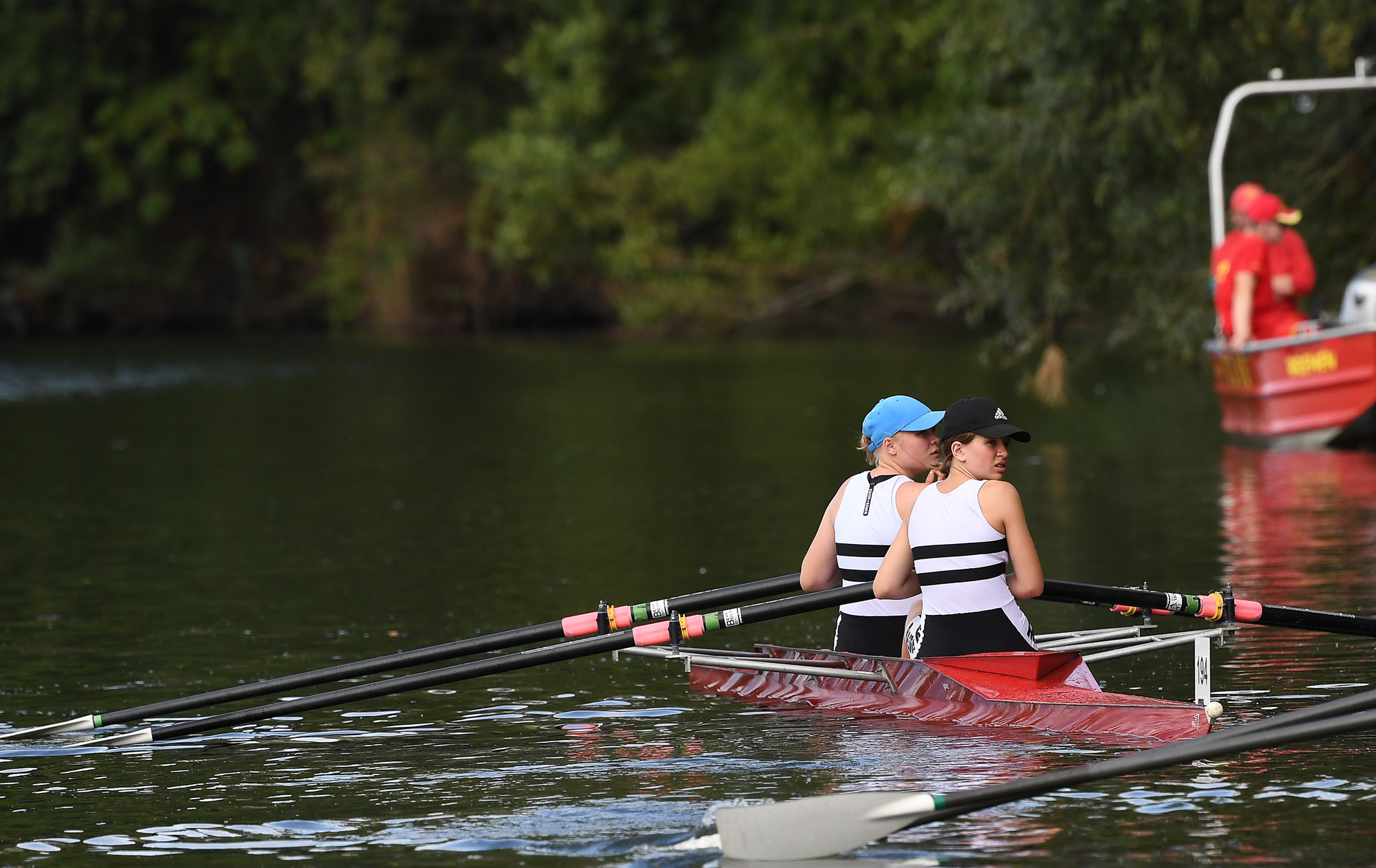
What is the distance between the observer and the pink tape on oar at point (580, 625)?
8.55 m

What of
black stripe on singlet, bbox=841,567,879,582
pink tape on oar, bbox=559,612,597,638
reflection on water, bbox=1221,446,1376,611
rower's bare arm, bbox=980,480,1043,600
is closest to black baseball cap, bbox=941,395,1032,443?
rower's bare arm, bbox=980,480,1043,600

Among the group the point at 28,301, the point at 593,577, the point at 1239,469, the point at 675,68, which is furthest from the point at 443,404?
the point at 28,301

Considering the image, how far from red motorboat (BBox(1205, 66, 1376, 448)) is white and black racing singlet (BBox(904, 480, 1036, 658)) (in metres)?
10.4

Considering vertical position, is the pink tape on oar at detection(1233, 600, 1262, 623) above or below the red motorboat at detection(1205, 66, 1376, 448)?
below

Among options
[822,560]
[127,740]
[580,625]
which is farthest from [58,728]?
[822,560]

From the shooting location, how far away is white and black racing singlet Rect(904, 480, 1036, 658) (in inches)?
308

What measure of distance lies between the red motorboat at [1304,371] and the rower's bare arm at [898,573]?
1037 centimetres

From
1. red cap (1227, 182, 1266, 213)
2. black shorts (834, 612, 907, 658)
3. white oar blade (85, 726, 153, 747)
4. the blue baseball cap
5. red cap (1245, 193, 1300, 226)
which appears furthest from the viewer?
red cap (1227, 182, 1266, 213)

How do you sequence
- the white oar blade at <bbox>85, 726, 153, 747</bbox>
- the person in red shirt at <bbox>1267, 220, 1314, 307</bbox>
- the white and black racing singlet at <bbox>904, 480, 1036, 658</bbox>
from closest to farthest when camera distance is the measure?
the white and black racing singlet at <bbox>904, 480, 1036, 658</bbox>, the white oar blade at <bbox>85, 726, 153, 747</bbox>, the person in red shirt at <bbox>1267, 220, 1314, 307</bbox>

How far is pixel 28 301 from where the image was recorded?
53.4 m

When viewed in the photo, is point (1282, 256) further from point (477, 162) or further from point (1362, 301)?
point (477, 162)

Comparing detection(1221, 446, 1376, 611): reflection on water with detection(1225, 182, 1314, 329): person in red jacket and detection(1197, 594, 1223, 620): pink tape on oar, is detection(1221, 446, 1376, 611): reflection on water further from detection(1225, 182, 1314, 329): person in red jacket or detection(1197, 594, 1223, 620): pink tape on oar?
detection(1197, 594, 1223, 620): pink tape on oar

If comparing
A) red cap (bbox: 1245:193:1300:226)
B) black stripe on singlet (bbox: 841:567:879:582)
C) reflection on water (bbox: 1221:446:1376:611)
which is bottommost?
reflection on water (bbox: 1221:446:1376:611)

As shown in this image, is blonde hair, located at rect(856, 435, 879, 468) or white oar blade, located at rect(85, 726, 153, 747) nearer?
white oar blade, located at rect(85, 726, 153, 747)
